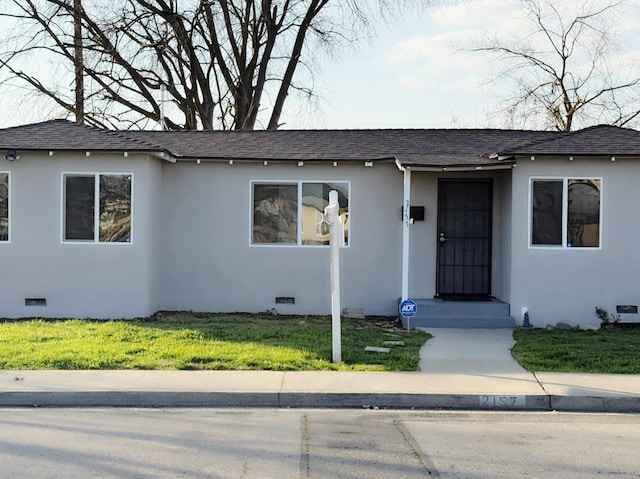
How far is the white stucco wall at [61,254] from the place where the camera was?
1339cm

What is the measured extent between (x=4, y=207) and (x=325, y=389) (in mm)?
8335

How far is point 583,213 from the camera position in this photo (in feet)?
43.1

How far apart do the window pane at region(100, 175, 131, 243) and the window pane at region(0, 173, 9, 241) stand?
1.79 metres

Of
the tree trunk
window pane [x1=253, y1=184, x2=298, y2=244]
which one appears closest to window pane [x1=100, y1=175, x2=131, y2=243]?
window pane [x1=253, y1=184, x2=298, y2=244]

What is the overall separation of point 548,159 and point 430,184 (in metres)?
2.41

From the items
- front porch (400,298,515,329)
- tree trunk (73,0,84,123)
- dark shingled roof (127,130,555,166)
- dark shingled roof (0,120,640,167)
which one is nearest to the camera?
front porch (400,298,515,329)

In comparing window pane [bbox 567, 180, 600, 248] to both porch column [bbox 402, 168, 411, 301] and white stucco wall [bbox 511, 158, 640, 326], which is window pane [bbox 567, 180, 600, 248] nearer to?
white stucco wall [bbox 511, 158, 640, 326]

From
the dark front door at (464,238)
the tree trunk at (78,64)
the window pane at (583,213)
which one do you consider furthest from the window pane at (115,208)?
the tree trunk at (78,64)

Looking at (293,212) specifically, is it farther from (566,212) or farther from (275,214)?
(566,212)

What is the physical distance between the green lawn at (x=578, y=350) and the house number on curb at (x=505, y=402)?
1437mm

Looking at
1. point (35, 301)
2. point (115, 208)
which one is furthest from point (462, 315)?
point (35, 301)

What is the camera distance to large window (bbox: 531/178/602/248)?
13062 mm

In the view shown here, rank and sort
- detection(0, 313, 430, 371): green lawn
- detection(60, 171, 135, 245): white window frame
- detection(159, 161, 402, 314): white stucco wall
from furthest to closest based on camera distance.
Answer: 1. detection(159, 161, 402, 314): white stucco wall
2. detection(60, 171, 135, 245): white window frame
3. detection(0, 313, 430, 371): green lawn

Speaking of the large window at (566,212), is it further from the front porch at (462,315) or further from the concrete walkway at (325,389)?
the concrete walkway at (325,389)
